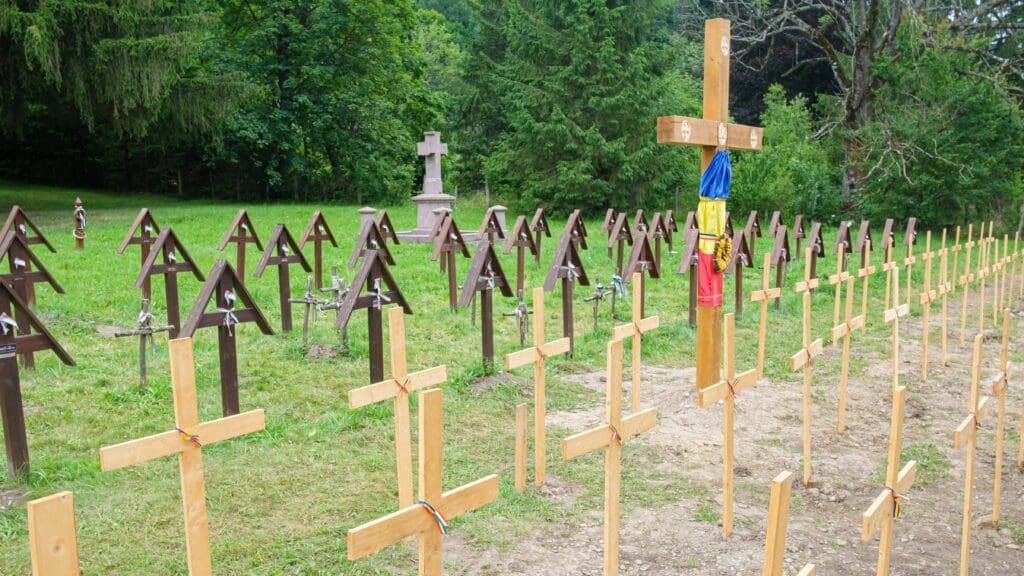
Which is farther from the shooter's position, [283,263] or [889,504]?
[283,263]

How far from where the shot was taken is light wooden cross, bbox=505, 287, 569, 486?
16.5ft

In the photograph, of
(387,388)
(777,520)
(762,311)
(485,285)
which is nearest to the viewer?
(777,520)

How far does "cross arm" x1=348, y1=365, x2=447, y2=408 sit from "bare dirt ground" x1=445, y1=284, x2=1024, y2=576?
815mm

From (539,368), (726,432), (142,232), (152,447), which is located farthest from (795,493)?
(142,232)

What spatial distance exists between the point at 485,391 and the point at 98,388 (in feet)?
10.1

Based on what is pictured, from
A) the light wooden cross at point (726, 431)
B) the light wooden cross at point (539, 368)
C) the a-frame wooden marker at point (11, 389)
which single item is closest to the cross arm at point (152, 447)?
the a-frame wooden marker at point (11, 389)

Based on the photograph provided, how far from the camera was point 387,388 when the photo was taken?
4.34 metres

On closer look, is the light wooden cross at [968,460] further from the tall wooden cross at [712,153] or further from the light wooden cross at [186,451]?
the light wooden cross at [186,451]

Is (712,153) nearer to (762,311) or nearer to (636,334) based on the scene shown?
(762,311)

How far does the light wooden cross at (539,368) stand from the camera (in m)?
5.02

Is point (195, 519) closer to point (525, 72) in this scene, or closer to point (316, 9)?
point (525, 72)

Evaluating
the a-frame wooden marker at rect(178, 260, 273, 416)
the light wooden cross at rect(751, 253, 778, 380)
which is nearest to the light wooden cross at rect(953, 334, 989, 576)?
the light wooden cross at rect(751, 253, 778, 380)

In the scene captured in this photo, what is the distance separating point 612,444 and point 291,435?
2.86 m

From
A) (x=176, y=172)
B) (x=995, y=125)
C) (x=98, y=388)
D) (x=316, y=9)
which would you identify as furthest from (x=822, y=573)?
(x=176, y=172)
